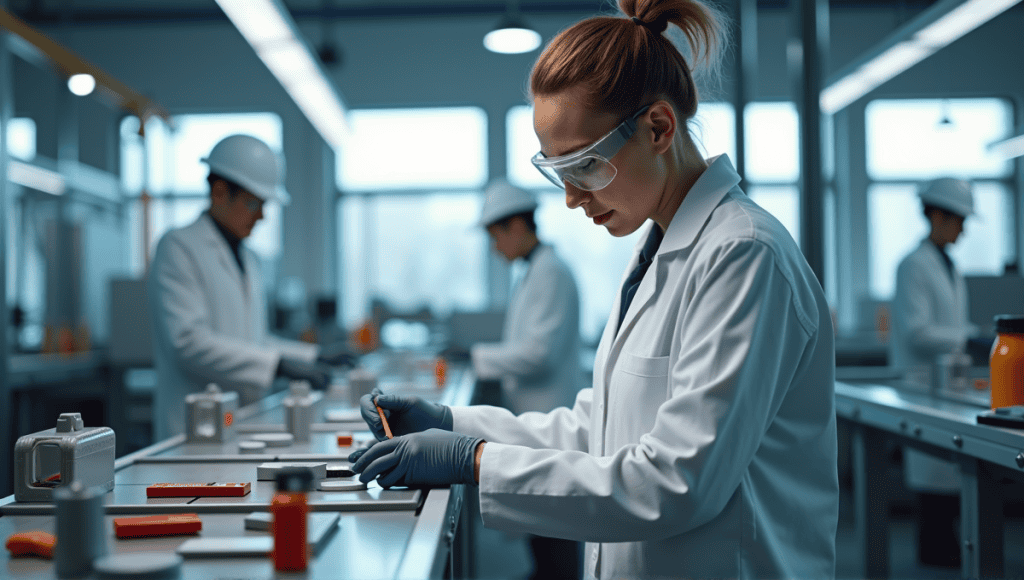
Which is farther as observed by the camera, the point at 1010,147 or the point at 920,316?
the point at 920,316

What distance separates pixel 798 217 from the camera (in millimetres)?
2422

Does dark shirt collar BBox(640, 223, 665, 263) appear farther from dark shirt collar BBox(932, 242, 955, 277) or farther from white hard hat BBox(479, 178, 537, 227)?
dark shirt collar BBox(932, 242, 955, 277)

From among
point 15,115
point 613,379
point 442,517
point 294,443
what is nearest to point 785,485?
point 613,379

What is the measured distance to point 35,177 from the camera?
4.50 metres

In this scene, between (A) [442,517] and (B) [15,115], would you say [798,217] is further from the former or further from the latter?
(B) [15,115]

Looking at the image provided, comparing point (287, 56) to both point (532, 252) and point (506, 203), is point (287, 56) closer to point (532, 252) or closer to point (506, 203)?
point (506, 203)

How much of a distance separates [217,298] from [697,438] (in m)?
2.20

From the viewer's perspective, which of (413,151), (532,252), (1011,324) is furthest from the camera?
(413,151)

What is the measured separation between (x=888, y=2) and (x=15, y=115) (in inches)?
→ 330

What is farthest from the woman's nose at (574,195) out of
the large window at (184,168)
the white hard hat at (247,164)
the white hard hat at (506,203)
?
the large window at (184,168)

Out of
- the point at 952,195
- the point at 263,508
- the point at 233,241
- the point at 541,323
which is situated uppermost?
the point at 952,195

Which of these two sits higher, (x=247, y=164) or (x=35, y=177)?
(x=35, y=177)

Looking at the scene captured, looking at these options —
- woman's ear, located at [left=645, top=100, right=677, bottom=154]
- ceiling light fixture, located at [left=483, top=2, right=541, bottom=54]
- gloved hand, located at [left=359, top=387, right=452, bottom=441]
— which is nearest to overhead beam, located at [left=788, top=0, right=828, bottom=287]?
woman's ear, located at [left=645, top=100, right=677, bottom=154]

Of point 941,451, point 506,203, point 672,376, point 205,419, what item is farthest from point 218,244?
point 941,451
